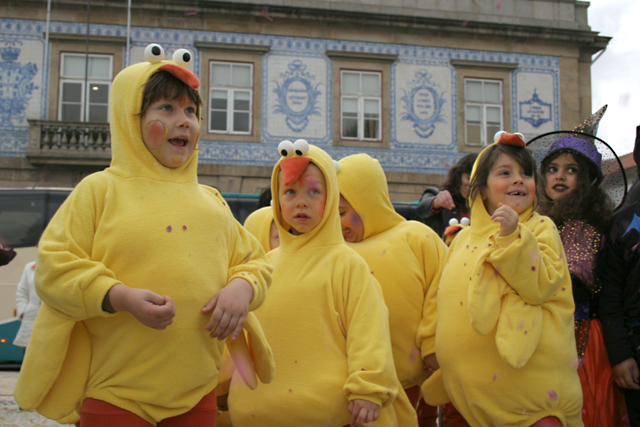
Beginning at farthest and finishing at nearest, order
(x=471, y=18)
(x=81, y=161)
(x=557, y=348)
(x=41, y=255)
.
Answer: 1. (x=471, y=18)
2. (x=81, y=161)
3. (x=557, y=348)
4. (x=41, y=255)

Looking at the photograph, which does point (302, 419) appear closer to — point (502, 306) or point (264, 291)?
point (264, 291)

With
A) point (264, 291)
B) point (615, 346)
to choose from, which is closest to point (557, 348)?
point (615, 346)

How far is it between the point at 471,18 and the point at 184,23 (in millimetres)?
6645

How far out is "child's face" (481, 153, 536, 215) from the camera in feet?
7.81

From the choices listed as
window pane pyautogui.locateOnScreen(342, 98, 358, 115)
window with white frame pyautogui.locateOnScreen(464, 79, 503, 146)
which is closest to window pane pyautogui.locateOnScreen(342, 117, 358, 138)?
window pane pyautogui.locateOnScreen(342, 98, 358, 115)

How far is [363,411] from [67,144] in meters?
11.5

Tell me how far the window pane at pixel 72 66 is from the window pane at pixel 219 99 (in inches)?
Answer: 111

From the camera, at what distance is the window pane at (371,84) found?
1337 centimetres

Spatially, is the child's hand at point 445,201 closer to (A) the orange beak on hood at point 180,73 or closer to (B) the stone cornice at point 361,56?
(A) the orange beak on hood at point 180,73

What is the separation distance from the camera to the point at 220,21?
41.7ft

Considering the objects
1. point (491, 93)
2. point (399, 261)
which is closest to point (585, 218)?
point (399, 261)

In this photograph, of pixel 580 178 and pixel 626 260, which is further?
pixel 580 178

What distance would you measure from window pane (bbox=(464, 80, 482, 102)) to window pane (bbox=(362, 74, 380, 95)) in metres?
2.17

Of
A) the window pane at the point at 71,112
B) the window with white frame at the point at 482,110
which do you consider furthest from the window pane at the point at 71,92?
the window with white frame at the point at 482,110
